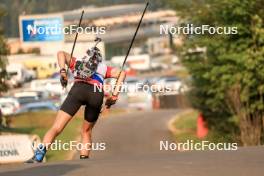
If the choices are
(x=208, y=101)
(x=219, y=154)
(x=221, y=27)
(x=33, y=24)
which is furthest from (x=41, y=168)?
(x=33, y=24)

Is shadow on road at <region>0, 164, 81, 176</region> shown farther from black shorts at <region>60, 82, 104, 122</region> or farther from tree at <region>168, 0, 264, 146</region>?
tree at <region>168, 0, 264, 146</region>

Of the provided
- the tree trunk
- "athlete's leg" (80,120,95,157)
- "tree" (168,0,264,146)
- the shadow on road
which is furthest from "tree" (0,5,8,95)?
the shadow on road

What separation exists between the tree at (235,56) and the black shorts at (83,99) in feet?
40.8

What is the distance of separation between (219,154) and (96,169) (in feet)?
7.18

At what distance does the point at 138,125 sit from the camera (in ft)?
123

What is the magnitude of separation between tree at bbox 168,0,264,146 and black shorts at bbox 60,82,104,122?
40.8 ft

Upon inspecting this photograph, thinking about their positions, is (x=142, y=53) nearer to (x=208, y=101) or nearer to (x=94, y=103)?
(x=208, y=101)

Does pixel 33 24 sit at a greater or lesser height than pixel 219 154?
greater

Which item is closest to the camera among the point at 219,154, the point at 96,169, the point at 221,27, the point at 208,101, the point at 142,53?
the point at 96,169

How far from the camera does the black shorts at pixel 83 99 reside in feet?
35.7

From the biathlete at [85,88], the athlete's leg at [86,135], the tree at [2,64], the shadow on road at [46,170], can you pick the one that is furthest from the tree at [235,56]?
the shadow on road at [46,170]

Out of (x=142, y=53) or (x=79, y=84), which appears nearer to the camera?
(x=79, y=84)

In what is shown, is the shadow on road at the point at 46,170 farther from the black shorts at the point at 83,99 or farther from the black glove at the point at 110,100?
the black glove at the point at 110,100

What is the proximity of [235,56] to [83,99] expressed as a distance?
14.9 m
